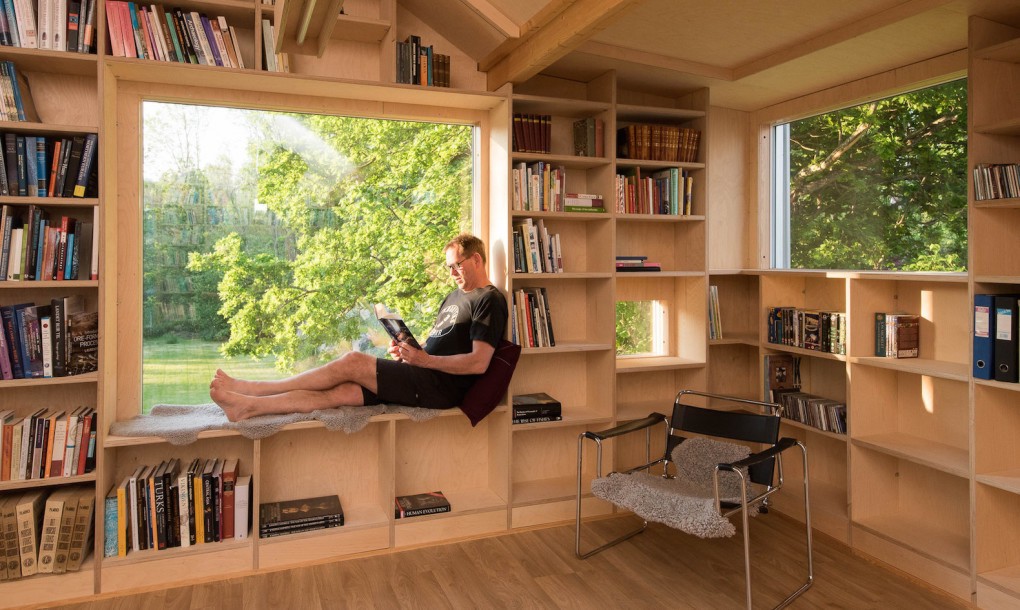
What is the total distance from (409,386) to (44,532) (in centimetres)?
172

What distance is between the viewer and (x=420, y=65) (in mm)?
3629

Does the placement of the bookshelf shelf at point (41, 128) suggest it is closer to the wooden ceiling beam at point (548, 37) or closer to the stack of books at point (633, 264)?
the wooden ceiling beam at point (548, 37)

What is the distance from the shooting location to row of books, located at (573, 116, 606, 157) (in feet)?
13.3

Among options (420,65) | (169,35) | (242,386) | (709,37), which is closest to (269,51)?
(169,35)

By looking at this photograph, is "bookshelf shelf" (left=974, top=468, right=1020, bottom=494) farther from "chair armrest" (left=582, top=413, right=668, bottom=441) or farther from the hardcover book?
the hardcover book

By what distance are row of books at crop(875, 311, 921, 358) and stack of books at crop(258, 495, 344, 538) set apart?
2.97 m

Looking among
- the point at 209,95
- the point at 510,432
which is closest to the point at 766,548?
the point at 510,432

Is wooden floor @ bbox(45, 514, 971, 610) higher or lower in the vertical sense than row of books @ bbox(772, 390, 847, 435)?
lower

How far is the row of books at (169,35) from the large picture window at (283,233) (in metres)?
0.38

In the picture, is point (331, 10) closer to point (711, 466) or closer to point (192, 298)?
point (192, 298)

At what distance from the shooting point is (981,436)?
305cm

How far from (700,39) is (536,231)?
51.6 inches

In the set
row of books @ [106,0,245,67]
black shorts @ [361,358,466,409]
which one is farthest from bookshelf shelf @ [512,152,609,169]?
row of books @ [106,0,245,67]

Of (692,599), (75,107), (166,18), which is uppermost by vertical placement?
(166,18)
